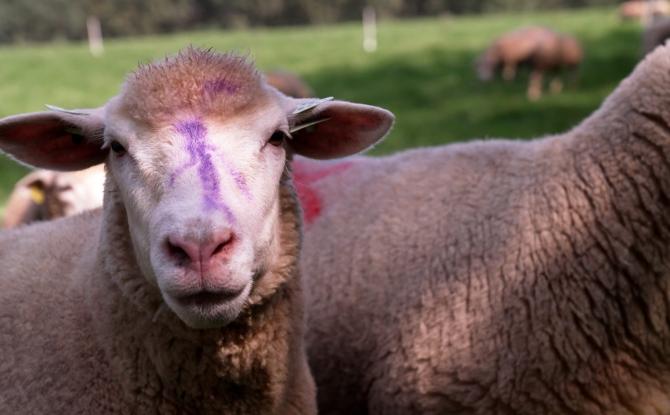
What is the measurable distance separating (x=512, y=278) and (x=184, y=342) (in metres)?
1.21

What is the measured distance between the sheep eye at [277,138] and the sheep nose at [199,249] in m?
0.43

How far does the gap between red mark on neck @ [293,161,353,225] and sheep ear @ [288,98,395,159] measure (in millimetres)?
948

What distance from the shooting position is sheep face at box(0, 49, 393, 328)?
1973 millimetres

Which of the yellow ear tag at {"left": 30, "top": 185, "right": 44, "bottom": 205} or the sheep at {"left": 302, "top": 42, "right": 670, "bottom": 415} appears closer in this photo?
the sheep at {"left": 302, "top": 42, "right": 670, "bottom": 415}

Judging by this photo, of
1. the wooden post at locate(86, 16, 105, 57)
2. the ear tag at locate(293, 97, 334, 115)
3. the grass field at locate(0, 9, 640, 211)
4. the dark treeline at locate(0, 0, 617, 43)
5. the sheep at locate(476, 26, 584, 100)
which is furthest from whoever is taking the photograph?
the dark treeline at locate(0, 0, 617, 43)

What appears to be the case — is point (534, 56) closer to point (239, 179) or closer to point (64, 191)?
point (64, 191)

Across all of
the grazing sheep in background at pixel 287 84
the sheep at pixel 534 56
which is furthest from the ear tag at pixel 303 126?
the sheep at pixel 534 56

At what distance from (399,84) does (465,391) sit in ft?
39.9

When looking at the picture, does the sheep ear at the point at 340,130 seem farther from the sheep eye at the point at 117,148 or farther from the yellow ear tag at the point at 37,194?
the yellow ear tag at the point at 37,194

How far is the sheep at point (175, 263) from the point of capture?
2055 mm

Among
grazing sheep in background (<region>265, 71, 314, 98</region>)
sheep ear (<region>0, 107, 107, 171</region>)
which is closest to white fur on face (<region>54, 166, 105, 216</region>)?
sheep ear (<region>0, 107, 107, 171</region>)

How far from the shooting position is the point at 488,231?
10.1 ft

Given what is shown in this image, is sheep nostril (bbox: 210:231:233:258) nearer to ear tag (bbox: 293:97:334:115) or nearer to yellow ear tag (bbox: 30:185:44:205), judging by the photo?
ear tag (bbox: 293:97:334:115)

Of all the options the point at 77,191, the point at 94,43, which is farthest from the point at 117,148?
the point at 94,43
